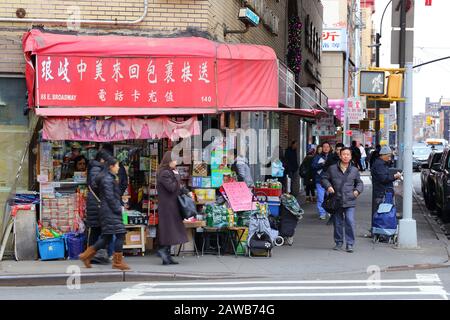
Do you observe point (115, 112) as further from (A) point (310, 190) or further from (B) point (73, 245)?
(A) point (310, 190)

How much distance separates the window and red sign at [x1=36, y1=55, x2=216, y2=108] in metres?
0.73

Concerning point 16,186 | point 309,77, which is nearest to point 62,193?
point 16,186

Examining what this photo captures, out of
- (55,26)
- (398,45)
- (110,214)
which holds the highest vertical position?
(55,26)

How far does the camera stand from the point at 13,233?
452 inches

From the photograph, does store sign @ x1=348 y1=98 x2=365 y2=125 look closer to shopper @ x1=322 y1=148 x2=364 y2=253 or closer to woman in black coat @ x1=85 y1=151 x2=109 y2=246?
shopper @ x1=322 y1=148 x2=364 y2=253

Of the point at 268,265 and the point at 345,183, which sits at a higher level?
the point at 345,183

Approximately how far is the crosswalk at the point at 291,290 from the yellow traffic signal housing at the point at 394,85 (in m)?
3.62

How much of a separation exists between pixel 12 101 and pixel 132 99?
2.04m

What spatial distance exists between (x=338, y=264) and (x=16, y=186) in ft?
17.6

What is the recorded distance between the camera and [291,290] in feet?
29.7

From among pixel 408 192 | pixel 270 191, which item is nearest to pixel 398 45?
pixel 408 192

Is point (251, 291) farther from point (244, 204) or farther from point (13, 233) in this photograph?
point (13, 233)

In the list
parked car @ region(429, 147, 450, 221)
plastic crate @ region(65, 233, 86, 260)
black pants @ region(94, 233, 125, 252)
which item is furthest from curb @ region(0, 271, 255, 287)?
parked car @ region(429, 147, 450, 221)

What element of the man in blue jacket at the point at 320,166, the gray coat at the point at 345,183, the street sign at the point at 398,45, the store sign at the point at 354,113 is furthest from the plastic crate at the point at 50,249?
the store sign at the point at 354,113
